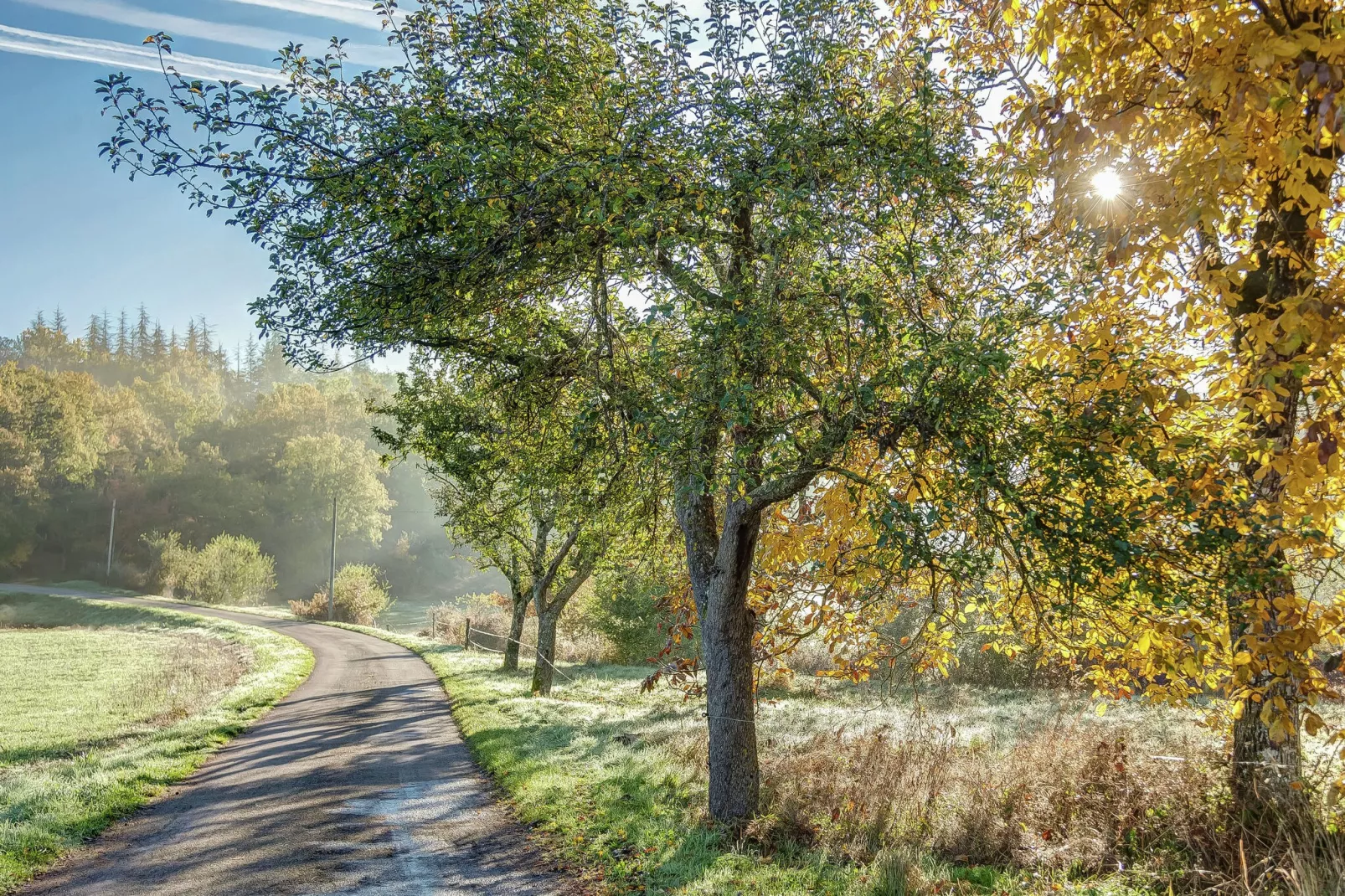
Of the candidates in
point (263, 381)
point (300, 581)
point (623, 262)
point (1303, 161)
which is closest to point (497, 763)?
point (623, 262)

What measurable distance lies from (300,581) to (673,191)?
78.4 metres

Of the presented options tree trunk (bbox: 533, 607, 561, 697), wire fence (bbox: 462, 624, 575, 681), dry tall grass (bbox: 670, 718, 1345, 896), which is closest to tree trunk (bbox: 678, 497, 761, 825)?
dry tall grass (bbox: 670, 718, 1345, 896)

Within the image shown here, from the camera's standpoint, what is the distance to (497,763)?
11.4 meters

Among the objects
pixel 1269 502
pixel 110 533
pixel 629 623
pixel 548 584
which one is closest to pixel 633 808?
pixel 1269 502

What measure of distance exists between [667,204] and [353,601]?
162ft

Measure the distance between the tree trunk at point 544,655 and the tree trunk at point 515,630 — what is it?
233cm

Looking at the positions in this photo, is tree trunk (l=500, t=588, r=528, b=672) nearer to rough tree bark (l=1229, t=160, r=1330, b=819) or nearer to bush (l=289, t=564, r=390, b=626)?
rough tree bark (l=1229, t=160, r=1330, b=819)

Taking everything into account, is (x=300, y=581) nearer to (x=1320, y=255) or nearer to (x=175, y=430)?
(x=175, y=430)

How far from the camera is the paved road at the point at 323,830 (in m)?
6.86

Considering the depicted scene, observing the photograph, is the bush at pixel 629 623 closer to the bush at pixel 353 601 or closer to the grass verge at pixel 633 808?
the grass verge at pixel 633 808

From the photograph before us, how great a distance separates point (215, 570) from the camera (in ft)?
179

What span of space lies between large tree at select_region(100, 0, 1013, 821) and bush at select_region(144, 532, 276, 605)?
5557 centimetres

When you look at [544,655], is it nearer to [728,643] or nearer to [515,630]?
[515,630]

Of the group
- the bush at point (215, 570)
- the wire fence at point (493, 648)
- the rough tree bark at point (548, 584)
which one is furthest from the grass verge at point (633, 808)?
the bush at point (215, 570)
